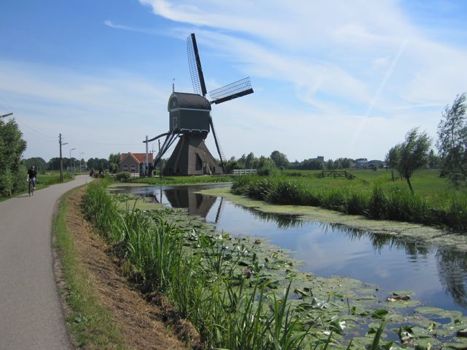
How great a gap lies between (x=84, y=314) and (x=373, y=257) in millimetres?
8245

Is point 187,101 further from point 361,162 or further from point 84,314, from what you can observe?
point 361,162

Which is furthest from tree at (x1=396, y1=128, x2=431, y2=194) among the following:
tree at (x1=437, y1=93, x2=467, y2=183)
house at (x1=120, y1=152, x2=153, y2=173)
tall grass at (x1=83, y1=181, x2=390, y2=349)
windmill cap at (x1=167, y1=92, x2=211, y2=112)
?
house at (x1=120, y1=152, x2=153, y2=173)

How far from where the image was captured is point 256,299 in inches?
290

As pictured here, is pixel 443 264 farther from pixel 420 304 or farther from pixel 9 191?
pixel 9 191

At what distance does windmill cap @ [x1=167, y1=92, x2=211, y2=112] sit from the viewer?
54597mm

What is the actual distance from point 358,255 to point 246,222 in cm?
708

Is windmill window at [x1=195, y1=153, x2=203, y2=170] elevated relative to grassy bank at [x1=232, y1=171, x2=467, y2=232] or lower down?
elevated

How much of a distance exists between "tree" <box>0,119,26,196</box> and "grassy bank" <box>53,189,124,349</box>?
17.0 meters

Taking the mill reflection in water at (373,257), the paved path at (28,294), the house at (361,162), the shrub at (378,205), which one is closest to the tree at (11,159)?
the mill reflection in water at (373,257)

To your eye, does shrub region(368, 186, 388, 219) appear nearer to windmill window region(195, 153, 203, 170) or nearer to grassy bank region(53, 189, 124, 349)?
grassy bank region(53, 189, 124, 349)

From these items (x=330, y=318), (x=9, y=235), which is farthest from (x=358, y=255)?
(x=9, y=235)

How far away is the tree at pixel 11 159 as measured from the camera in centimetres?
2333

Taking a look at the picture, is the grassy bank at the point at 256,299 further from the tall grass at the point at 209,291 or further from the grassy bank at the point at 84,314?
the grassy bank at the point at 84,314

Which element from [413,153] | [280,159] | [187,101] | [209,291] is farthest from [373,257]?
[280,159]
